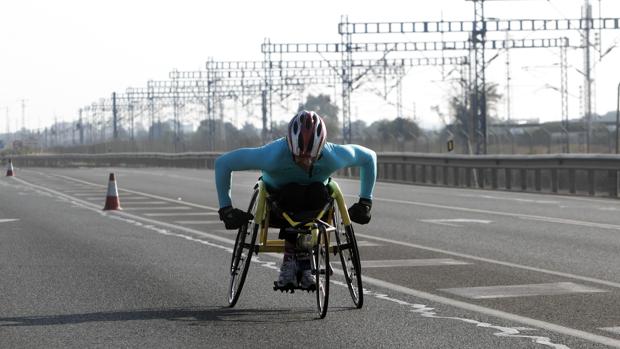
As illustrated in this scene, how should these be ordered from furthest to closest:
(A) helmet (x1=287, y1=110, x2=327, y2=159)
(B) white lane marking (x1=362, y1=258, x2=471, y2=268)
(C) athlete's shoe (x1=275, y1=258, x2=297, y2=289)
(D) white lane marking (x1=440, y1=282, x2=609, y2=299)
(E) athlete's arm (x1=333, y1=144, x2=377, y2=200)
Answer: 1. (B) white lane marking (x1=362, y1=258, x2=471, y2=268)
2. (D) white lane marking (x1=440, y1=282, x2=609, y2=299)
3. (E) athlete's arm (x1=333, y1=144, x2=377, y2=200)
4. (C) athlete's shoe (x1=275, y1=258, x2=297, y2=289)
5. (A) helmet (x1=287, y1=110, x2=327, y2=159)

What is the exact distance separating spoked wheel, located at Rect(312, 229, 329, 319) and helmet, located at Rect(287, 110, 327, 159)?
22.0 inches

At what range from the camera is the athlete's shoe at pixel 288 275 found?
31.4 feet

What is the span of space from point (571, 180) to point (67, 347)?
76.5 ft

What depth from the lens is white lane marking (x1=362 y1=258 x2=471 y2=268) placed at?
1345 centimetres

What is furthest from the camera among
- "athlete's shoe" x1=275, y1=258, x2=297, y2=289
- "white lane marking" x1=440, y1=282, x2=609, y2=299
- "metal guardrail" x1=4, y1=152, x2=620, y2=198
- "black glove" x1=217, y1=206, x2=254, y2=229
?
"metal guardrail" x1=4, y1=152, x2=620, y2=198

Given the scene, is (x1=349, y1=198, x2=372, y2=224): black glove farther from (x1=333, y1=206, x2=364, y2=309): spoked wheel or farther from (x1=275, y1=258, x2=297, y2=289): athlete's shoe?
(x1=275, y1=258, x2=297, y2=289): athlete's shoe

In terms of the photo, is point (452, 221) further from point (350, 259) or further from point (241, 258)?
point (350, 259)

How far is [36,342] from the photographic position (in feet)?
27.8

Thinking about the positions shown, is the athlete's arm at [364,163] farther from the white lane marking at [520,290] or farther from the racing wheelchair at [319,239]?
the white lane marking at [520,290]

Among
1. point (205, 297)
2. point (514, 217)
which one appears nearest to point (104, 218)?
point (514, 217)

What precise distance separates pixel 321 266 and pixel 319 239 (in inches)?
7.9

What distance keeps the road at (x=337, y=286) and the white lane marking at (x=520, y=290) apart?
0.04 ft

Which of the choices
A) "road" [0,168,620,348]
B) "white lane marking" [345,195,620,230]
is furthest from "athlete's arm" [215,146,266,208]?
"white lane marking" [345,195,620,230]

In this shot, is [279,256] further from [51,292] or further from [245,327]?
[245,327]
